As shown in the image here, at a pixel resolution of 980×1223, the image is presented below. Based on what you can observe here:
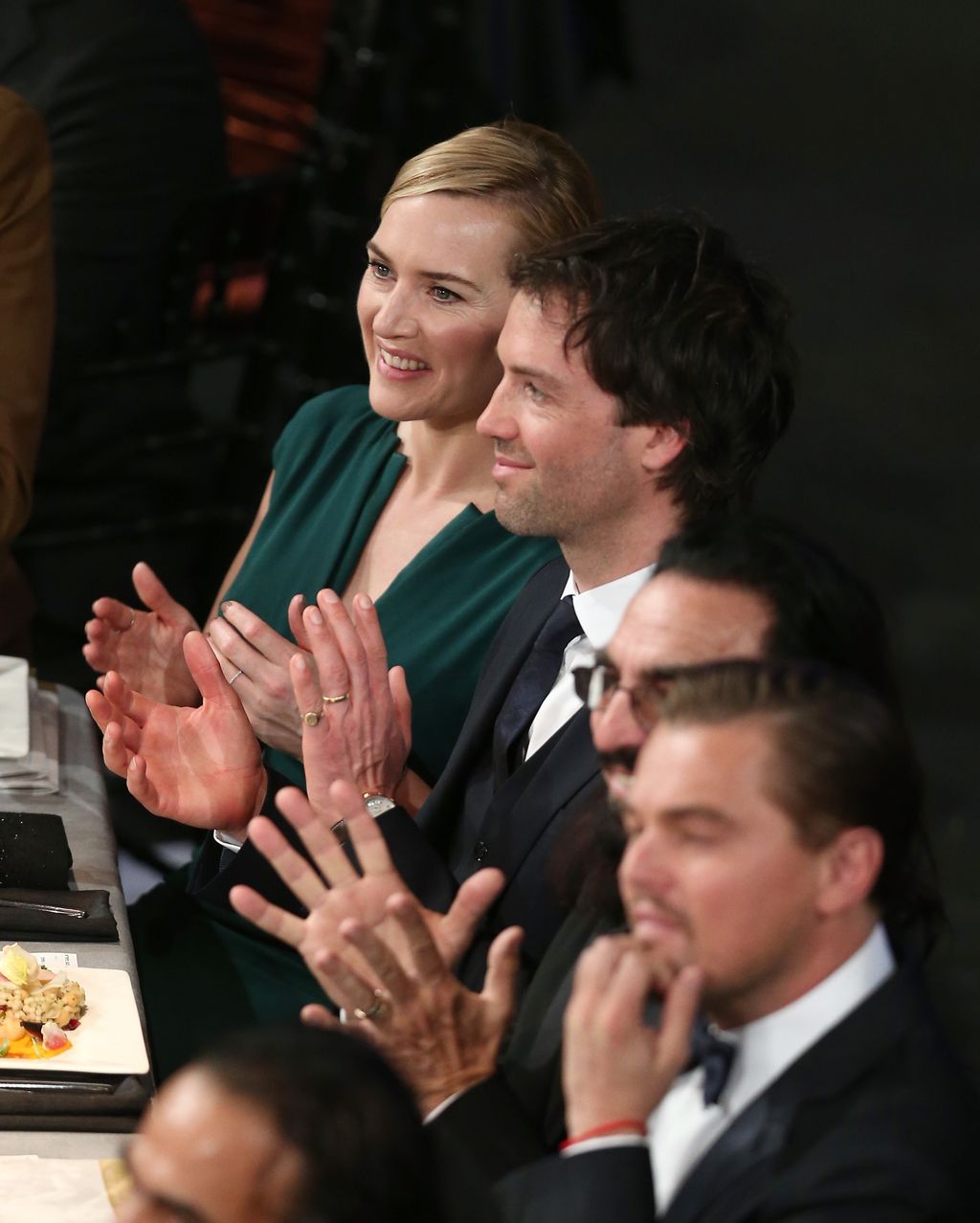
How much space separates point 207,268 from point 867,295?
3775 mm

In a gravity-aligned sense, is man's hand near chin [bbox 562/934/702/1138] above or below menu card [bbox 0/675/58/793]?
above

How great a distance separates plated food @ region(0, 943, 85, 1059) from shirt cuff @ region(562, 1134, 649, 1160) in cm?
57

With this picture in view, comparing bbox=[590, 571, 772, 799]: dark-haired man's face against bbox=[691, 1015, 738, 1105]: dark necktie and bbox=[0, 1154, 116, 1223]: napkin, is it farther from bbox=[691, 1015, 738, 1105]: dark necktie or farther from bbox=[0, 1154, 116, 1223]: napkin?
bbox=[0, 1154, 116, 1223]: napkin

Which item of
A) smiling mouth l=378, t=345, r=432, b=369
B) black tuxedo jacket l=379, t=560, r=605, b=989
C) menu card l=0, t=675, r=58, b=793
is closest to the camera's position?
black tuxedo jacket l=379, t=560, r=605, b=989

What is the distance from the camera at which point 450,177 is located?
7.65ft

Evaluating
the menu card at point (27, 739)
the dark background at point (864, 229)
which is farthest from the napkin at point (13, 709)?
the dark background at point (864, 229)

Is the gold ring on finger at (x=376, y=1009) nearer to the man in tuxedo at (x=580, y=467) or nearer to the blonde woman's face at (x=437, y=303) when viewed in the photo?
the man in tuxedo at (x=580, y=467)

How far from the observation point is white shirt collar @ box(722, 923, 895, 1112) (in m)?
1.27

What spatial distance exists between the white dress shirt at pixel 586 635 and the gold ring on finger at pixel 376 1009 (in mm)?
476

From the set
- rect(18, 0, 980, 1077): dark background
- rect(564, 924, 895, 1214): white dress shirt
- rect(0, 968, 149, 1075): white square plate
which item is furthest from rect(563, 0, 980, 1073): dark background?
rect(564, 924, 895, 1214): white dress shirt

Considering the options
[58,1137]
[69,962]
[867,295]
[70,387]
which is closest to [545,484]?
[69,962]

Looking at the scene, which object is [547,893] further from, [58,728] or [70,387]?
[70,387]

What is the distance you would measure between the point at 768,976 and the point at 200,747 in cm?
98

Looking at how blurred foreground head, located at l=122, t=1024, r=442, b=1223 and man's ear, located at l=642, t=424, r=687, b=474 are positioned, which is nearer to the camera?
blurred foreground head, located at l=122, t=1024, r=442, b=1223
